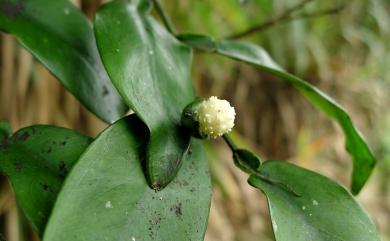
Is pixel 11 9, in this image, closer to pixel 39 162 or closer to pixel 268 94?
pixel 39 162

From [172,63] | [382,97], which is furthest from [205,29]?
[382,97]

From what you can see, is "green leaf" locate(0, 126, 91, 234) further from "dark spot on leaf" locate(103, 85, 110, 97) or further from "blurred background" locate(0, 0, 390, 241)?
"blurred background" locate(0, 0, 390, 241)

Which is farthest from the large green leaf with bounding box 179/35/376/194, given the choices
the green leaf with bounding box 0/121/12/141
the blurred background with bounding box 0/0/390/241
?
the blurred background with bounding box 0/0/390/241

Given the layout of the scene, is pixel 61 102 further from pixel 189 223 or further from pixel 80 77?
pixel 189 223

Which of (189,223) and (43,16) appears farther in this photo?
(43,16)

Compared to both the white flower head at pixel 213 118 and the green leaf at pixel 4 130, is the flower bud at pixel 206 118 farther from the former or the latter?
the green leaf at pixel 4 130

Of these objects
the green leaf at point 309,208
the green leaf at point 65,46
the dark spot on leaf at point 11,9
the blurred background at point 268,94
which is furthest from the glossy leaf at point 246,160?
the blurred background at point 268,94
